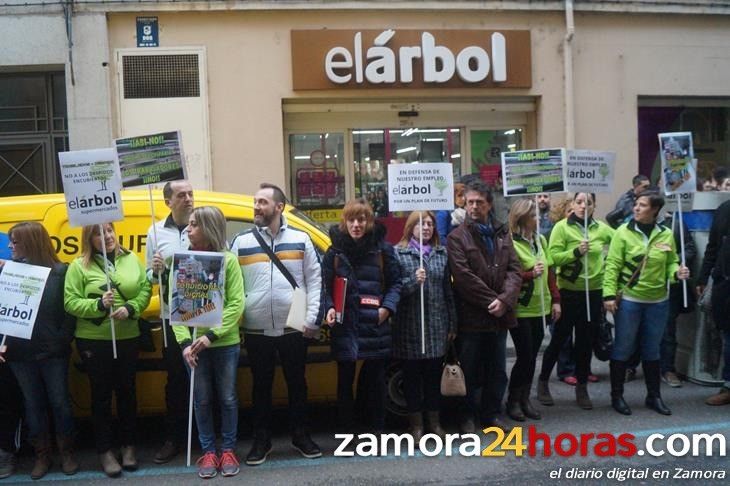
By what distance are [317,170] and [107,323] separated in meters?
7.29

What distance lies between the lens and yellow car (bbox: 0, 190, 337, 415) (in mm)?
5367

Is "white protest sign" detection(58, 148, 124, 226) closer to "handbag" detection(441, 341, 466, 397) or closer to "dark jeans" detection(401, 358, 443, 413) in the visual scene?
"dark jeans" detection(401, 358, 443, 413)

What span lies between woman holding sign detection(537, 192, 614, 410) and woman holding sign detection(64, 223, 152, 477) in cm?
342

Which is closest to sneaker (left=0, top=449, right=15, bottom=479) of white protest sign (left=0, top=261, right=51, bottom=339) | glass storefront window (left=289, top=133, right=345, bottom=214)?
white protest sign (left=0, top=261, right=51, bottom=339)

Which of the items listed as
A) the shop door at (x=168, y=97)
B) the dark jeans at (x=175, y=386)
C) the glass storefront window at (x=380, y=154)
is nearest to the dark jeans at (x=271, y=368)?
the dark jeans at (x=175, y=386)

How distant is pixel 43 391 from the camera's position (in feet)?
16.7

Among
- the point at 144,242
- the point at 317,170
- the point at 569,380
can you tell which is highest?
the point at 317,170

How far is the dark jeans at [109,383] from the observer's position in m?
5.02

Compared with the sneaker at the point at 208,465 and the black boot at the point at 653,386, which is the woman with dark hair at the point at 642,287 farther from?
the sneaker at the point at 208,465

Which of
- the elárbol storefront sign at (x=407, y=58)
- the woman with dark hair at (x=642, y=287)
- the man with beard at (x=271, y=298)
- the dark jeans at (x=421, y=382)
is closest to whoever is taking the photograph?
the man with beard at (x=271, y=298)

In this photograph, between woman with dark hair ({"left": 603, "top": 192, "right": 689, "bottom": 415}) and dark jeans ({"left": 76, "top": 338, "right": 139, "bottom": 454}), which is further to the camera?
woman with dark hair ({"left": 603, "top": 192, "right": 689, "bottom": 415})

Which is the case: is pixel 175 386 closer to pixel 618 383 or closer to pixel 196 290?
pixel 196 290

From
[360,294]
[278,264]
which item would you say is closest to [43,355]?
[278,264]

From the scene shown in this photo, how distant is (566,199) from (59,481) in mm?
4664
